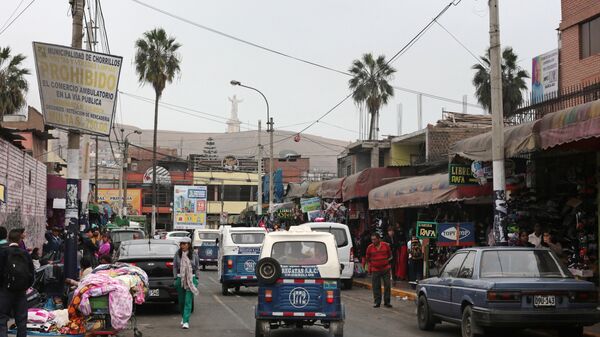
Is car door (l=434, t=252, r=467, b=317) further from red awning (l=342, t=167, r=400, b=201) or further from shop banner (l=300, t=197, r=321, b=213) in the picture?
shop banner (l=300, t=197, r=321, b=213)

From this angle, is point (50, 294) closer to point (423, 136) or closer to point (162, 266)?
point (162, 266)

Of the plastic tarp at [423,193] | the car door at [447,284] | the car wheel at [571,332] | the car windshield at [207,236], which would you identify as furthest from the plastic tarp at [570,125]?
the car windshield at [207,236]

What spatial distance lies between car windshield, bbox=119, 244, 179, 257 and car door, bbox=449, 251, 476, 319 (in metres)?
7.34

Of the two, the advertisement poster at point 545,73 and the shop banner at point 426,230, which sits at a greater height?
the advertisement poster at point 545,73

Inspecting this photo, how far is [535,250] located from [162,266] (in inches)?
337

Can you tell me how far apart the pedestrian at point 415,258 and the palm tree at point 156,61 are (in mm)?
33410

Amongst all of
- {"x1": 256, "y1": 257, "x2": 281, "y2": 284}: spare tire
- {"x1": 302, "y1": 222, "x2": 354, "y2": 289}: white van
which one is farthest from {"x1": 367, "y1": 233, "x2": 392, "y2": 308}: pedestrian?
{"x1": 256, "y1": 257, "x2": 281, "y2": 284}: spare tire

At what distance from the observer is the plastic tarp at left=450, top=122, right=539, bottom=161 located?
15.4 meters

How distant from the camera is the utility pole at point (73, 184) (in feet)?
50.6

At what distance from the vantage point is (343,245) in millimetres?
24641

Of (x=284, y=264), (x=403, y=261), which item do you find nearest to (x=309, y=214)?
(x=403, y=261)

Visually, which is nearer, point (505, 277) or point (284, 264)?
point (505, 277)

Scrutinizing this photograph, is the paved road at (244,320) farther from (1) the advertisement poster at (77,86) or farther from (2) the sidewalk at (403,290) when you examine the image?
(1) the advertisement poster at (77,86)

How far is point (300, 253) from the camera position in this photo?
13.1 metres
